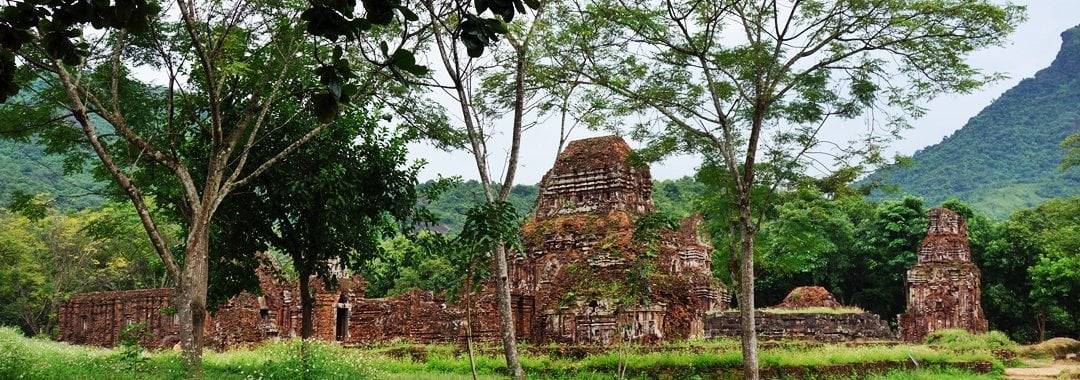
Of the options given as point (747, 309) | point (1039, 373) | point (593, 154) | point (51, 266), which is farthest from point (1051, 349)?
point (51, 266)

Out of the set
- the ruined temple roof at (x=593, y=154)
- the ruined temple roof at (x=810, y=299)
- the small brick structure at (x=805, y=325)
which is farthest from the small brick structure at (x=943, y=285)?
the ruined temple roof at (x=593, y=154)

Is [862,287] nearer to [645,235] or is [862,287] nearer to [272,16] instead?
[645,235]

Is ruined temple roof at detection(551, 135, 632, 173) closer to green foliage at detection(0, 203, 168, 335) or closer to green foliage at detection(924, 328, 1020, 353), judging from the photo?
green foliage at detection(924, 328, 1020, 353)

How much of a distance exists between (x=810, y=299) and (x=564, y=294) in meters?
14.8

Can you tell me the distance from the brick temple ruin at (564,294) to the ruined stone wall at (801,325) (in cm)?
381

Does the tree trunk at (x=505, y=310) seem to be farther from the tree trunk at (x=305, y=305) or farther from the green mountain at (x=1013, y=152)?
the green mountain at (x=1013, y=152)

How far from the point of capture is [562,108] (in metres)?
15.2

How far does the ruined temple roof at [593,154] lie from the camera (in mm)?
20547

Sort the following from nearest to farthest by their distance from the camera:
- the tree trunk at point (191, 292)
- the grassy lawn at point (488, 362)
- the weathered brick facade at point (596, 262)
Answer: the tree trunk at point (191, 292)
the grassy lawn at point (488, 362)
the weathered brick facade at point (596, 262)

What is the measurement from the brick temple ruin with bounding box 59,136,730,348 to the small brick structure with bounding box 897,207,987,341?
485 inches

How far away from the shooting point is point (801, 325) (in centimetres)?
2367

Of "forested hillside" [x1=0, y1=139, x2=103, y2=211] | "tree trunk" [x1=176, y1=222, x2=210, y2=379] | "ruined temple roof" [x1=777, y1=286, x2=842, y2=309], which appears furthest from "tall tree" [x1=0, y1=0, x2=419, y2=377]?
"forested hillside" [x1=0, y1=139, x2=103, y2=211]

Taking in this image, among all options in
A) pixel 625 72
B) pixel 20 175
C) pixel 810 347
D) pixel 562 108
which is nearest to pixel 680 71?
pixel 625 72

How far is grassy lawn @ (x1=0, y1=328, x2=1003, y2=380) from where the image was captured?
11461 mm
